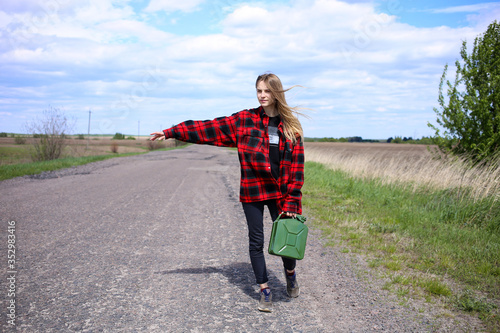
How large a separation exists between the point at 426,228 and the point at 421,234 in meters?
0.56

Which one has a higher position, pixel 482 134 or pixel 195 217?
pixel 482 134

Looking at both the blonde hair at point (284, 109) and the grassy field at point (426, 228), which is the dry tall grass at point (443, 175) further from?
the blonde hair at point (284, 109)

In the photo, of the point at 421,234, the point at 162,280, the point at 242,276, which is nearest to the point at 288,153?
the point at 242,276

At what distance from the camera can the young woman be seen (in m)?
3.25

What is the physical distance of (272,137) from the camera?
3297mm

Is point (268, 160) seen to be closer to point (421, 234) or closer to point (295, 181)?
point (295, 181)

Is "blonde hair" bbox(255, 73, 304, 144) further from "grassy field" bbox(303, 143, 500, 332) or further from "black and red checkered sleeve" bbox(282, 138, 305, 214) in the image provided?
"grassy field" bbox(303, 143, 500, 332)

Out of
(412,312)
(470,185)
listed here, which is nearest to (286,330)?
(412,312)

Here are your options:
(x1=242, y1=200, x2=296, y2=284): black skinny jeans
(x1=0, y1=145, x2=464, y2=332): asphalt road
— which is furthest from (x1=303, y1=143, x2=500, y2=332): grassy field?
(x1=242, y1=200, x2=296, y2=284): black skinny jeans

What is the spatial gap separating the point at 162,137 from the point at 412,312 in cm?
282

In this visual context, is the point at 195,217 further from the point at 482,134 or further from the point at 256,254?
the point at 482,134

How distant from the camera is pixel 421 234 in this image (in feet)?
19.1

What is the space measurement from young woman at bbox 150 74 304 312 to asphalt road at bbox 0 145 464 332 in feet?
1.63

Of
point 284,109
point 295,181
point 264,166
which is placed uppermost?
point 284,109
